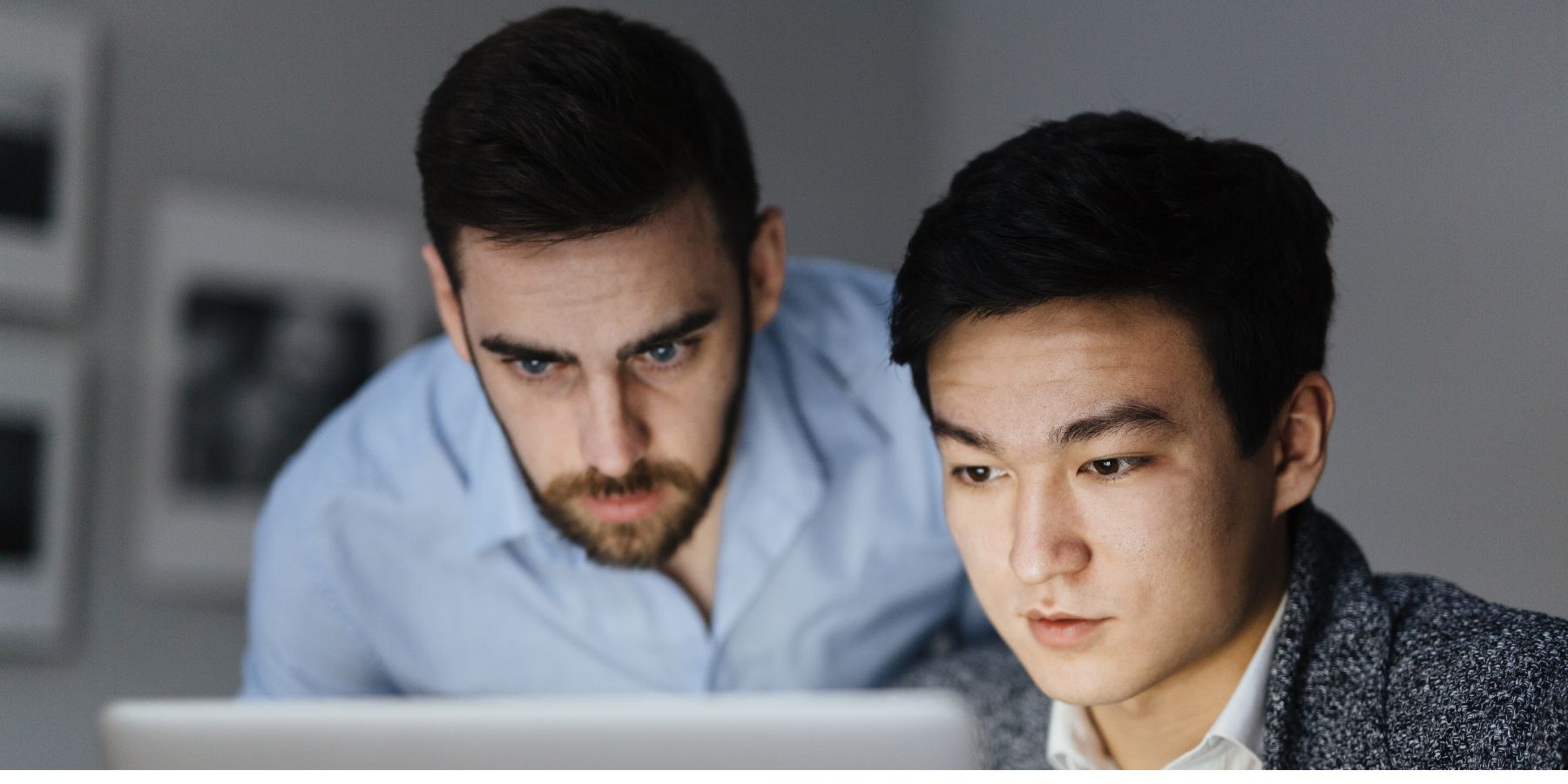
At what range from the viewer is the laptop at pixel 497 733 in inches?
33.9

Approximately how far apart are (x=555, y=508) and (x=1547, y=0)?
3.46 ft

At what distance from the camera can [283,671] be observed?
1.59 meters

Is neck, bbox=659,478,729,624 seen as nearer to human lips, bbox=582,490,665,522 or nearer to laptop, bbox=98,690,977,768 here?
human lips, bbox=582,490,665,522

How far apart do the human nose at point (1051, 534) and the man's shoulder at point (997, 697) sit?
271mm

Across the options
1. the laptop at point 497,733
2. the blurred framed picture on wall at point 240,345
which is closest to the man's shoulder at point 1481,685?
the laptop at point 497,733

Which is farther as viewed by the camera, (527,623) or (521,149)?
(527,623)

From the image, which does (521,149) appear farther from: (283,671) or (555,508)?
(283,671)

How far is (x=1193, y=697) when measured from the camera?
1211mm

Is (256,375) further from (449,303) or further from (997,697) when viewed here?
(997,697)

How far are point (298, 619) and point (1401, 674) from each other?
1.15 metres

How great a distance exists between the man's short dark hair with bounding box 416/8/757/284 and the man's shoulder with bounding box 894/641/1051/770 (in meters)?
0.52

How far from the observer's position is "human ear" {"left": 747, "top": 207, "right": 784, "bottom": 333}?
1.42 m

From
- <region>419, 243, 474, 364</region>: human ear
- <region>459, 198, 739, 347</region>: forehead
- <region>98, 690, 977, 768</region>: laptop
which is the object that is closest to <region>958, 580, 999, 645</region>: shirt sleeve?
<region>459, 198, 739, 347</region>: forehead

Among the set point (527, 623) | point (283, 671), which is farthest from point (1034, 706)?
point (283, 671)
